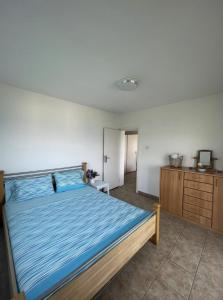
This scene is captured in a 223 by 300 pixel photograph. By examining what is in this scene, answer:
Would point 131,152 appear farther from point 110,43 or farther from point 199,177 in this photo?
point 110,43

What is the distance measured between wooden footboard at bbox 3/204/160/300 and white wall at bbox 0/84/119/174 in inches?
67.7

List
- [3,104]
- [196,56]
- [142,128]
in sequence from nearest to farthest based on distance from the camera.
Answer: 1. [196,56]
2. [3,104]
3. [142,128]

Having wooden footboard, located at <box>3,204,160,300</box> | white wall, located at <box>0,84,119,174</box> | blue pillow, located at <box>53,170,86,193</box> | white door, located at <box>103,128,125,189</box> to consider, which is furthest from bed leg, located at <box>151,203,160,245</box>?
white door, located at <box>103,128,125,189</box>

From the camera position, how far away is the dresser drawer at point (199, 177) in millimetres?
2352

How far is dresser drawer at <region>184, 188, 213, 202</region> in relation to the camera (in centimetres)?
237

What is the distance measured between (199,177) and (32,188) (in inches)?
119

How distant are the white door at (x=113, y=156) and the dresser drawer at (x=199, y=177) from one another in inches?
88.0

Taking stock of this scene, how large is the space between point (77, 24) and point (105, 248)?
2.04 meters

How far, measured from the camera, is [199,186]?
2477 mm

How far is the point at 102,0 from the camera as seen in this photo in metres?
0.96

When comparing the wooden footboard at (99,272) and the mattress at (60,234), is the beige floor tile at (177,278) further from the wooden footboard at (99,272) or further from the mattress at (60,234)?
the mattress at (60,234)

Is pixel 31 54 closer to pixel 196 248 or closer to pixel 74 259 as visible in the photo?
pixel 74 259

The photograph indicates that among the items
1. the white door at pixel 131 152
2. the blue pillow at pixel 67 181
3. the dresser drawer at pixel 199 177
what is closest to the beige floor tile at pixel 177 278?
the dresser drawer at pixel 199 177

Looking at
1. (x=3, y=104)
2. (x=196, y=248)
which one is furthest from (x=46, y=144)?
(x=196, y=248)
